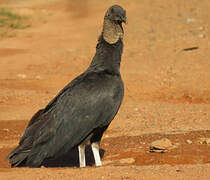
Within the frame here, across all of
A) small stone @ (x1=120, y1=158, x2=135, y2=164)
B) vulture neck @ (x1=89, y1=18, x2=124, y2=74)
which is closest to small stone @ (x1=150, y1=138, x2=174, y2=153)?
small stone @ (x1=120, y1=158, x2=135, y2=164)

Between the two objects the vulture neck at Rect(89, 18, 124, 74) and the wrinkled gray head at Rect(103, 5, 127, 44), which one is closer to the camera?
the vulture neck at Rect(89, 18, 124, 74)

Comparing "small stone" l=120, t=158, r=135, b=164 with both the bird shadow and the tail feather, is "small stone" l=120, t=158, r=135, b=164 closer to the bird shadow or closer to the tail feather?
the bird shadow

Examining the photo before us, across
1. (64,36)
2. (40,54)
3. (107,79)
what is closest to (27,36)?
(64,36)

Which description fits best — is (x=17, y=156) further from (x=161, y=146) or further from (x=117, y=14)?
(x=117, y=14)

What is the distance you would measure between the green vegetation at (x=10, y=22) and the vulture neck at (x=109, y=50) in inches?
488

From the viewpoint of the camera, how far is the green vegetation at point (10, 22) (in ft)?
65.4

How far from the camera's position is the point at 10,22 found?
829 inches

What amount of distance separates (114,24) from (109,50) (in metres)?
0.44

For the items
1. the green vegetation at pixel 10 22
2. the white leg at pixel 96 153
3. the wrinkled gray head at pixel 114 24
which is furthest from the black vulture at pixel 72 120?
the green vegetation at pixel 10 22

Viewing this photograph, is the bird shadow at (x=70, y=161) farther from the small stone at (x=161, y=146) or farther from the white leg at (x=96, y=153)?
the small stone at (x=161, y=146)

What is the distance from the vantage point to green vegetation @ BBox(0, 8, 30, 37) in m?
19.9

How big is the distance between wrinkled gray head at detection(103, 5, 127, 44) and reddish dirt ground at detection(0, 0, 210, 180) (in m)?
1.72

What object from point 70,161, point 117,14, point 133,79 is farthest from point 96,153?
point 133,79

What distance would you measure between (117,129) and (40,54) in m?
7.90
